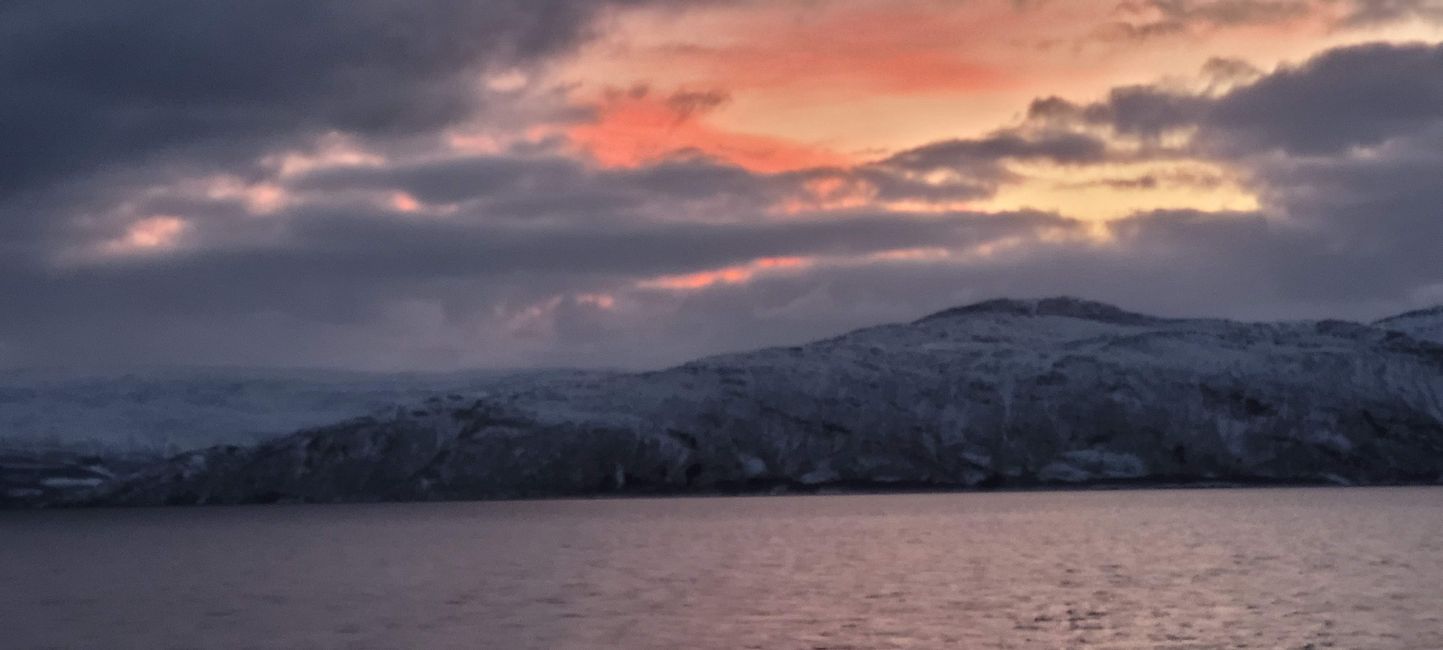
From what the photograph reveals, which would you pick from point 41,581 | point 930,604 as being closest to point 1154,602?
point 930,604

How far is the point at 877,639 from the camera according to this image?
67.6 m

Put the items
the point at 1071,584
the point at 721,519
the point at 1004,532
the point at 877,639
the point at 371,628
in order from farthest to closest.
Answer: the point at 721,519 < the point at 1004,532 < the point at 1071,584 < the point at 371,628 < the point at 877,639

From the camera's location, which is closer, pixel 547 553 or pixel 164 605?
pixel 164 605

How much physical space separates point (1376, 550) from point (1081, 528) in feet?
131

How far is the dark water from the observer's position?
70625 millimetres

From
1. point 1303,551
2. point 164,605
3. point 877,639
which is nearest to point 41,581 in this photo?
point 164,605

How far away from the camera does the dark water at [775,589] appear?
232ft

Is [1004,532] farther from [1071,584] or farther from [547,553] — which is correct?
[1071,584]

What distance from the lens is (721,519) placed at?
199500 mm

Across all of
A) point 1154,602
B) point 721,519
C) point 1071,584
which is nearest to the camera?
point 1154,602

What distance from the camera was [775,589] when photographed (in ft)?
303

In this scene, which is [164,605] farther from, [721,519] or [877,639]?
[721,519]

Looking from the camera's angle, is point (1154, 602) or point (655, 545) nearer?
point (1154, 602)

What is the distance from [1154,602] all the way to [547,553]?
63.3m
